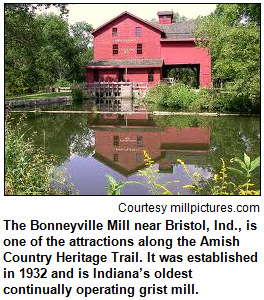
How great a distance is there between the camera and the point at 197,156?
562 inches

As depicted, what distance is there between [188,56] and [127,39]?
265 inches

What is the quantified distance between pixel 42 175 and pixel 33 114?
18234 mm

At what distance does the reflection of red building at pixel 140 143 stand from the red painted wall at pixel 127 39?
23279 millimetres

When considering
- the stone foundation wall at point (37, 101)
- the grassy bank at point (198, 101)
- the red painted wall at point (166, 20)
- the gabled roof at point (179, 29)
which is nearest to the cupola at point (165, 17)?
the red painted wall at point (166, 20)

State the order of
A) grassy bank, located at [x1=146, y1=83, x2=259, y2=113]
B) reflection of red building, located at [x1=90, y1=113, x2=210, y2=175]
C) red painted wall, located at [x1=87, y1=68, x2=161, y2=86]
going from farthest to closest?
red painted wall, located at [x1=87, y1=68, x2=161, y2=86], grassy bank, located at [x1=146, y1=83, x2=259, y2=113], reflection of red building, located at [x1=90, y1=113, x2=210, y2=175]

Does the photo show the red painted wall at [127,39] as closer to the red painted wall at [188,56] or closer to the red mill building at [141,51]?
the red mill building at [141,51]

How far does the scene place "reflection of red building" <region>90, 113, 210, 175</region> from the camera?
13.4 m

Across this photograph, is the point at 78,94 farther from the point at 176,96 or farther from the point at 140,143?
the point at 140,143

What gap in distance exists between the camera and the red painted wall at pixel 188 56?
43156mm

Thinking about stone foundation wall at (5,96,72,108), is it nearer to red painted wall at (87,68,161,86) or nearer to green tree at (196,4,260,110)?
red painted wall at (87,68,161,86)

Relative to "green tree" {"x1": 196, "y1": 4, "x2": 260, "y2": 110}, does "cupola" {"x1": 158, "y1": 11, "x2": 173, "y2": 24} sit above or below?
above

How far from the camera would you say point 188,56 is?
43469 mm

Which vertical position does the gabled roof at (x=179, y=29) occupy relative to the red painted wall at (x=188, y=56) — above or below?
above

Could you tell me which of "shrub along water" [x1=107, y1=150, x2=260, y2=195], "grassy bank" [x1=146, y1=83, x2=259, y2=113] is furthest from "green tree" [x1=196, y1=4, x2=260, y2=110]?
"shrub along water" [x1=107, y1=150, x2=260, y2=195]
